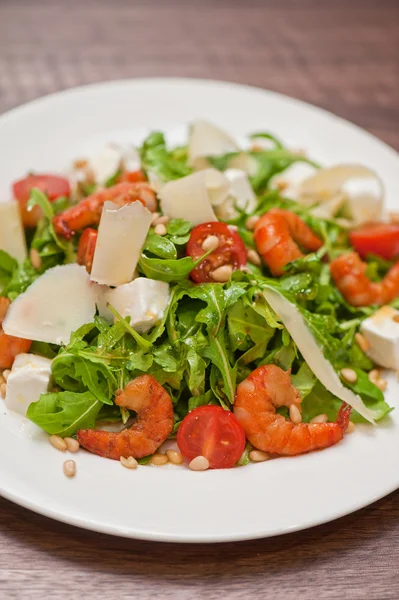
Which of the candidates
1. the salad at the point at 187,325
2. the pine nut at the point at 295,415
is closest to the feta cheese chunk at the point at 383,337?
the salad at the point at 187,325

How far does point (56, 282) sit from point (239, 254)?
82 centimetres

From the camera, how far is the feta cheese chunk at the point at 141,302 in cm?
274

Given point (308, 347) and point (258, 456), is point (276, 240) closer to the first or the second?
point (308, 347)

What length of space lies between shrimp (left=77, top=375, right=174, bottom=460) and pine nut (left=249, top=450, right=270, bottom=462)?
34 cm

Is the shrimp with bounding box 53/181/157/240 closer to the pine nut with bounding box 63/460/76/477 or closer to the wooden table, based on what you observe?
the pine nut with bounding box 63/460/76/477

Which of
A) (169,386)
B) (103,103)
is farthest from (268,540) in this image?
(103,103)

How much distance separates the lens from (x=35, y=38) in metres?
5.25

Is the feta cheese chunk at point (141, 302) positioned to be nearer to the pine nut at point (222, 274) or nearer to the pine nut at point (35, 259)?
the pine nut at point (222, 274)

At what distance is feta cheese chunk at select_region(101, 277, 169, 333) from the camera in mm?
2744

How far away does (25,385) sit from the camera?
8.74 feet

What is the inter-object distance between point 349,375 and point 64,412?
48.1 inches

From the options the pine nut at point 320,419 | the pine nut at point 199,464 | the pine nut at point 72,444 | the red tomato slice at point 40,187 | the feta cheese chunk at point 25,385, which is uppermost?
the red tomato slice at point 40,187

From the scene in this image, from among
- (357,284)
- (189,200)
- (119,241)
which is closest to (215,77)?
(189,200)

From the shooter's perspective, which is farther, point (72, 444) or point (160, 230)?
point (160, 230)
